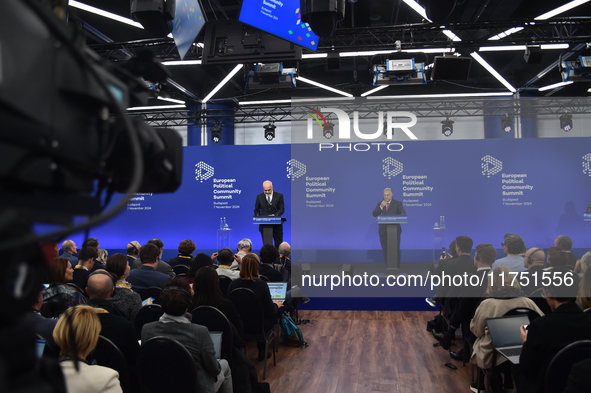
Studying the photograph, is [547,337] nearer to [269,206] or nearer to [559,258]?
[559,258]

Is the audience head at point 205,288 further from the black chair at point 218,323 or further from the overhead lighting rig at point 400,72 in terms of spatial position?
the overhead lighting rig at point 400,72

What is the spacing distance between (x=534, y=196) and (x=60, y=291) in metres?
3.98

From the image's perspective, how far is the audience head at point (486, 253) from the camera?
3.98 metres

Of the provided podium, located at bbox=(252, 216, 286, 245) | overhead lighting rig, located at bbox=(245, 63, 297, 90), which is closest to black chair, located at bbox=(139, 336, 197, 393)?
podium, located at bbox=(252, 216, 286, 245)

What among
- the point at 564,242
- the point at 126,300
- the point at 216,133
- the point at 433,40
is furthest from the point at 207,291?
the point at 216,133

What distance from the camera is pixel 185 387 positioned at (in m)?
2.28

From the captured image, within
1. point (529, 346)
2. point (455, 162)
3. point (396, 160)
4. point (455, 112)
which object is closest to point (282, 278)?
point (396, 160)

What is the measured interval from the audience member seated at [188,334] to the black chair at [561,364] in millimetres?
1721

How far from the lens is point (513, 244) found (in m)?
4.20

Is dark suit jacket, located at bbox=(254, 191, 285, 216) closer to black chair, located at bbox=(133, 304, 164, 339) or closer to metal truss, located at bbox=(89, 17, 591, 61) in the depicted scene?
metal truss, located at bbox=(89, 17, 591, 61)

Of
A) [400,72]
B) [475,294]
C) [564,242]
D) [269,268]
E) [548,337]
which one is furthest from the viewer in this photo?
[400,72]

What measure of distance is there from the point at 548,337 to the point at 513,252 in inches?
78.2

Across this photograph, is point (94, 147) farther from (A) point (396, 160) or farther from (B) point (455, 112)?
(B) point (455, 112)

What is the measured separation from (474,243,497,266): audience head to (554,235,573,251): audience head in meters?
0.57
